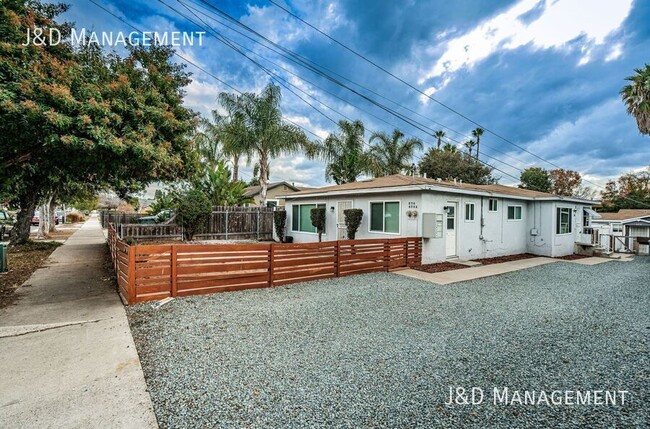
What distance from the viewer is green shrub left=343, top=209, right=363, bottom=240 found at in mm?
11953

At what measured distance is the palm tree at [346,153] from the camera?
2169 centimetres

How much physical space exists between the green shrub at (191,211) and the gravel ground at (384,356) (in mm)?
9389

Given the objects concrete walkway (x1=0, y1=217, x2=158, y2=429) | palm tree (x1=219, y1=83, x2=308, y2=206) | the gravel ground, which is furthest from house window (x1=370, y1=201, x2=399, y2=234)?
palm tree (x1=219, y1=83, x2=308, y2=206)

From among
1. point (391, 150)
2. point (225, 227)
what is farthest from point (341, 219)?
point (391, 150)

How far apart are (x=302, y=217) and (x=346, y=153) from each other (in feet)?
27.0

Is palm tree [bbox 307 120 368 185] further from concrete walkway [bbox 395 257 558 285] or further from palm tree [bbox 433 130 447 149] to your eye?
palm tree [bbox 433 130 447 149]

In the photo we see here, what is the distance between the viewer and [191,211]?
47.4ft

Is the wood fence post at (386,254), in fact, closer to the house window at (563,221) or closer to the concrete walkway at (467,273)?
the concrete walkway at (467,273)

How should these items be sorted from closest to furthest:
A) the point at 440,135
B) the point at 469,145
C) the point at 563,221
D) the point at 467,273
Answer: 1. the point at 467,273
2. the point at 563,221
3. the point at 469,145
4. the point at 440,135

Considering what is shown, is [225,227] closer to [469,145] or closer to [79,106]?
[79,106]

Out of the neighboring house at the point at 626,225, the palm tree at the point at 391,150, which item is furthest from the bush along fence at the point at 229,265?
the neighboring house at the point at 626,225

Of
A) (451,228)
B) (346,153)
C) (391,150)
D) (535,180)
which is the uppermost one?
(391,150)

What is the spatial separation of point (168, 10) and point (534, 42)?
1598cm

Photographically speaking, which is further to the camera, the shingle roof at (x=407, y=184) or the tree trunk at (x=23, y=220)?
the tree trunk at (x=23, y=220)
